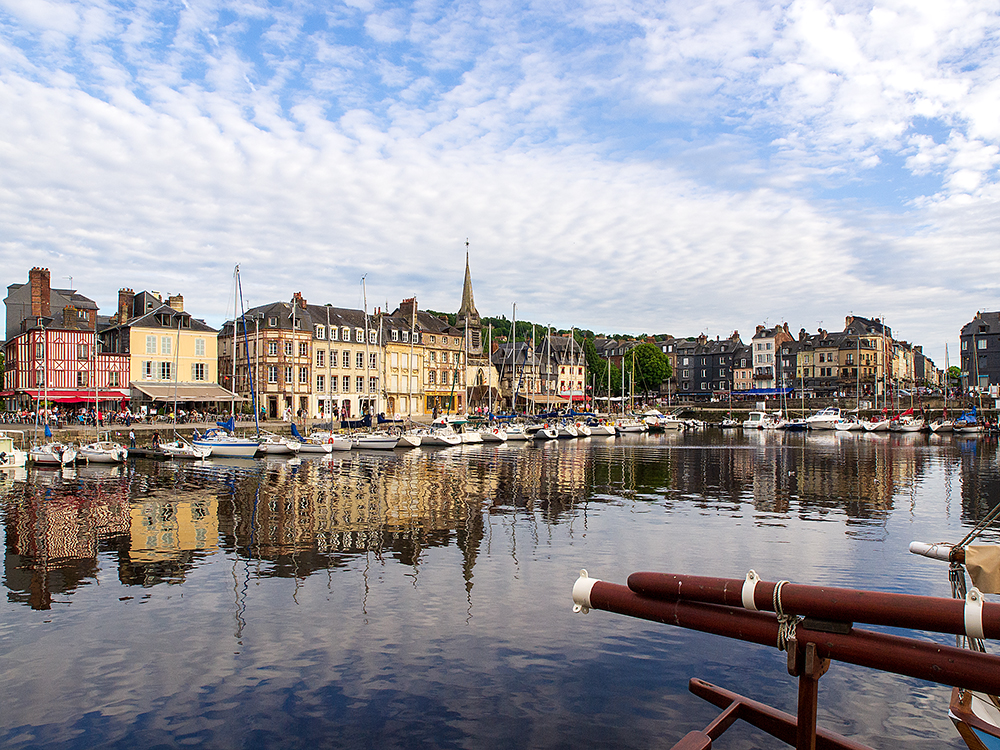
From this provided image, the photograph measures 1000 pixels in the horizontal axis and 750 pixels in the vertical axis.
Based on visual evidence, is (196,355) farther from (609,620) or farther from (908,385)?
(908,385)

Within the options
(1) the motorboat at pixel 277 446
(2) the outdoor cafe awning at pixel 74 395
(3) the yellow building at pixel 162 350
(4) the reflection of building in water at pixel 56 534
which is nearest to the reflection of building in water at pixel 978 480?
(4) the reflection of building in water at pixel 56 534

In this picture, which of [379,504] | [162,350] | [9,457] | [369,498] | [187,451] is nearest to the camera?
[379,504]

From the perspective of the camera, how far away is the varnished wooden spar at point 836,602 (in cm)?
404

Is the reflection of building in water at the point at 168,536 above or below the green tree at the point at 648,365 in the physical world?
below

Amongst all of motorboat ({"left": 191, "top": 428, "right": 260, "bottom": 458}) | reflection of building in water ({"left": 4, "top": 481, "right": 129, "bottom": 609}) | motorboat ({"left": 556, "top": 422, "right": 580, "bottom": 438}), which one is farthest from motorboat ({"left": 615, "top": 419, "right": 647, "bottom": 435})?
reflection of building in water ({"left": 4, "top": 481, "right": 129, "bottom": 609})

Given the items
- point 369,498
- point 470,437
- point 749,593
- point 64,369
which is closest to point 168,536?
point 369,498

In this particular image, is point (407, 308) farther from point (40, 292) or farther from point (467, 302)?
point (40, 292)

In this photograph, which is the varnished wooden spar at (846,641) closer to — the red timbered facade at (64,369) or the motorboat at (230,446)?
the motorboat at (230,446)

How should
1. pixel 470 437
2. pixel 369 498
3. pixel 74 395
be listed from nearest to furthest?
1. pixel 369 498
2. pixel 74 395
3. pixel 470 437

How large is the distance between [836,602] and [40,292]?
2728 inches

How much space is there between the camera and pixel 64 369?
58969 millimetres

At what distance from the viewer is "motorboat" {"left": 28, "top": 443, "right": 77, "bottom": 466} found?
127 ft

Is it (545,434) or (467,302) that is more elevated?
(467,302)

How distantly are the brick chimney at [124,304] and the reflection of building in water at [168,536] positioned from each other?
148 ft
